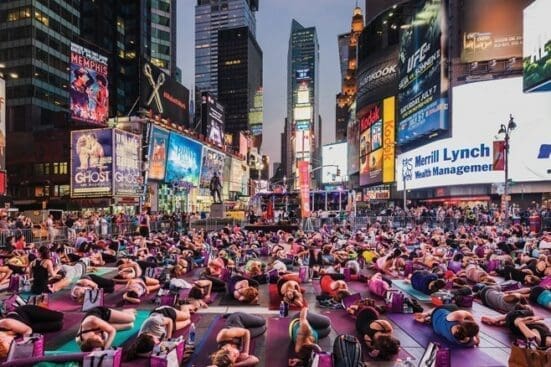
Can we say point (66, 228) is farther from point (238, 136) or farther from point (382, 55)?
point (238, 136)

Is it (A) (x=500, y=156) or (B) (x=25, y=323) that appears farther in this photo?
(A) (x=500, y=156)

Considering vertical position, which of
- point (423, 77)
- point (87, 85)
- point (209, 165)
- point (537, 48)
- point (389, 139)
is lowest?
point (209, 165)

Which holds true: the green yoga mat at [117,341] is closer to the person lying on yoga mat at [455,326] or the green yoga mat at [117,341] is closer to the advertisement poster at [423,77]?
the person lying on yoga mat at [455,326]

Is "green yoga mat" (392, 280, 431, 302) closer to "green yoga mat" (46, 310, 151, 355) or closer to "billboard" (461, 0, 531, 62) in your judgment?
"green yoga mat" (46, 310, 151, 355)

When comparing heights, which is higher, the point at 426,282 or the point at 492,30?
the point at 492,30

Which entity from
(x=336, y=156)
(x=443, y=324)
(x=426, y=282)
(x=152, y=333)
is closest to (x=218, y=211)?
(x=426, y=282)

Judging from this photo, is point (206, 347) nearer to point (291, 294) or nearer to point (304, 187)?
point (291, 294)
